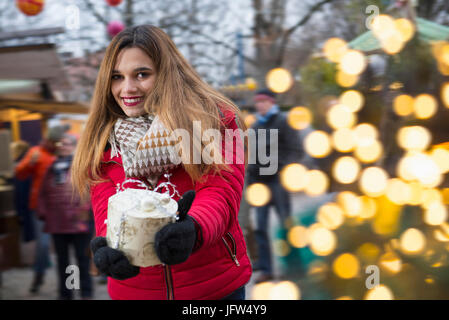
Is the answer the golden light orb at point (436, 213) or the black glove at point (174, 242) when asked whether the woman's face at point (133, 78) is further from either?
the golden light orb at point (436, 213)

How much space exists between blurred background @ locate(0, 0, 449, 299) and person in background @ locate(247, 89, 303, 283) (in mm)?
66

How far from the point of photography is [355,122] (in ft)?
12.8

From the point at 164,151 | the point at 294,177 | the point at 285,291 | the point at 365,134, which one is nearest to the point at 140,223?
the point at 164,151

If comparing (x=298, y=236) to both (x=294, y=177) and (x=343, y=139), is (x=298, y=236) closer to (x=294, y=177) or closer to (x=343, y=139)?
(x=294, y=177)

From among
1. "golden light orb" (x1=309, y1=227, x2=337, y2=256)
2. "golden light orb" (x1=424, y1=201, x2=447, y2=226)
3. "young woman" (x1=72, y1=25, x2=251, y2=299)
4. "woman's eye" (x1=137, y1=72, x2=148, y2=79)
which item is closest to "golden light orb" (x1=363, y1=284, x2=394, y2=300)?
"golden light orb" (x1=309, y1=227, x2=337, y2=256)

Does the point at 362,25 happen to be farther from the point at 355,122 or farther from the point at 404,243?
the point at 404,243

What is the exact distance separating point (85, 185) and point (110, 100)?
1.02ft

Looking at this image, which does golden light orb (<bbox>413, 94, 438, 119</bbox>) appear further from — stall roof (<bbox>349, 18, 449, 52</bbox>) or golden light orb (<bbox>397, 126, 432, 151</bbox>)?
stall roof (<bbox>349, 18, 449, 52</bbox>)

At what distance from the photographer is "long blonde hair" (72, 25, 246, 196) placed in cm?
137

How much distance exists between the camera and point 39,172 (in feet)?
12.2

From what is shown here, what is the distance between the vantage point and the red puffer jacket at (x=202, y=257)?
1340mm

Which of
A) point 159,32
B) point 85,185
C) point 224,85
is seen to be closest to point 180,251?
point 85,185

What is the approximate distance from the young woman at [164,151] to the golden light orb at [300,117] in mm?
2570

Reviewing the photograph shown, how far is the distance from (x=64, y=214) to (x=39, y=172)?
0.48 meters
